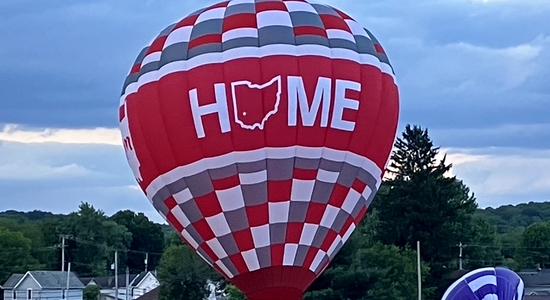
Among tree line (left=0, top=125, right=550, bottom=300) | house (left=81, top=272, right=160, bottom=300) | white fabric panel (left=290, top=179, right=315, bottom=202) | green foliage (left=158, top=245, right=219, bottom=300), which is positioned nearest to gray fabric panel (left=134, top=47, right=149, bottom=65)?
white fabric panel (left=290, top=179, right=315, bottom=202)

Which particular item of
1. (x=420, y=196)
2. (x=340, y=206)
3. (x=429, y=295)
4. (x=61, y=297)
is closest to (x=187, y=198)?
(x=340, y=206)

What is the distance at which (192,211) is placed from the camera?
17.4 m

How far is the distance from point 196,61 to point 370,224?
4365 centimetres

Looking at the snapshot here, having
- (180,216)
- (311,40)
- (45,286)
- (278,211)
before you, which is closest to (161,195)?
(180,216)

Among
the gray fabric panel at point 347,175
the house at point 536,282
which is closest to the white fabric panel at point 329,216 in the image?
the gray fabric panel at point 347,175

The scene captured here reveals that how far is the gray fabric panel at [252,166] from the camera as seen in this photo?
1684cm

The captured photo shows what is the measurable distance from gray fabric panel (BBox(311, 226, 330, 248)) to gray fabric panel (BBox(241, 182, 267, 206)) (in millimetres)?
1169

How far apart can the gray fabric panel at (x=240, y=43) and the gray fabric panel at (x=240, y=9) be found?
0.66 meters

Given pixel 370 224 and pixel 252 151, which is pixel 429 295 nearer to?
pixel 370 224

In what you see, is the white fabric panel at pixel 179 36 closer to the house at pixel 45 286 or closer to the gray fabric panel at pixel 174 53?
the gray fabric panel at pixel 174 53

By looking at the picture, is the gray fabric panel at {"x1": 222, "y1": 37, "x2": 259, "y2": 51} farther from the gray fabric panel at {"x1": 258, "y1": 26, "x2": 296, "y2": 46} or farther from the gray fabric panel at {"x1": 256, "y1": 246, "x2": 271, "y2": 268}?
the gray fabric panel at {"x1": 256, "y1": 246, "x2": 271, "y2": 268}

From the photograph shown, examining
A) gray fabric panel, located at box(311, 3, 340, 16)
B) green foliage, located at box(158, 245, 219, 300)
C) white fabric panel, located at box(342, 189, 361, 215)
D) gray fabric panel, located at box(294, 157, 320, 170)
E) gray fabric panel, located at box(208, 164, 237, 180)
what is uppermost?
gray fabric panel, located at box(311, 3, 340, 16)

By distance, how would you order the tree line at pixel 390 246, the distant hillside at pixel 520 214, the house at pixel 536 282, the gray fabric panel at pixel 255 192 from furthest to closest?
the distant hillside at pixel 520 214 → the house at pixel 536 282 → the tree line at pixel 390 246 → the gray fabric panel at pixel 255 192

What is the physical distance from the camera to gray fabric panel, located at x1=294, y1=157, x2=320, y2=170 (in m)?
17.0
